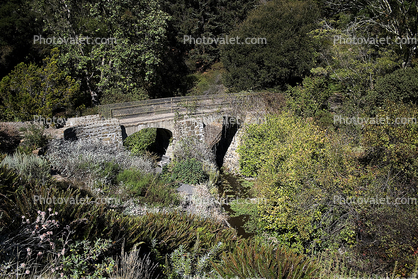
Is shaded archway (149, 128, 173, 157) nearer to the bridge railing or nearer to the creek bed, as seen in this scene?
the bridge railing

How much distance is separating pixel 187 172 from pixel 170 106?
12.4 ft

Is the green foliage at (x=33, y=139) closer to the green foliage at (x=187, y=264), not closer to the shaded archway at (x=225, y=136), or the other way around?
the green foliage at (x=187, y=264)

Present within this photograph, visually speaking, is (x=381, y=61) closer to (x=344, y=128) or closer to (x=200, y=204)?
(x=344, y=128)

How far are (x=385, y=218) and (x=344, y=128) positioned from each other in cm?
817

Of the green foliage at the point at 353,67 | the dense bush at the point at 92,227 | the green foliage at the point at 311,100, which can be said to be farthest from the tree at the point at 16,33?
the green foliage at the point at 353,67

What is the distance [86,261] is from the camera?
160 inches

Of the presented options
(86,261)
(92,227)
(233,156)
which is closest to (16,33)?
(233,156)

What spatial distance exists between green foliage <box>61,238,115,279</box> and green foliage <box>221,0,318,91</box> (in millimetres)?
16907

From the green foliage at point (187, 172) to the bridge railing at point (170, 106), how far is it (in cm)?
284

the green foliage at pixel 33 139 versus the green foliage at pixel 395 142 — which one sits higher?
the green foliage at pixel 33 139

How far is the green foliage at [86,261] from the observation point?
12.5 ft

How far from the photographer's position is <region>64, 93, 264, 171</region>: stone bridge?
12164 mm

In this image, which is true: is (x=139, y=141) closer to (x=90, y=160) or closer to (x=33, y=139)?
(x=90, y=160)

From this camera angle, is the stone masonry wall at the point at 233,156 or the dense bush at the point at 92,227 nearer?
the dense bush at the point at 92,227
